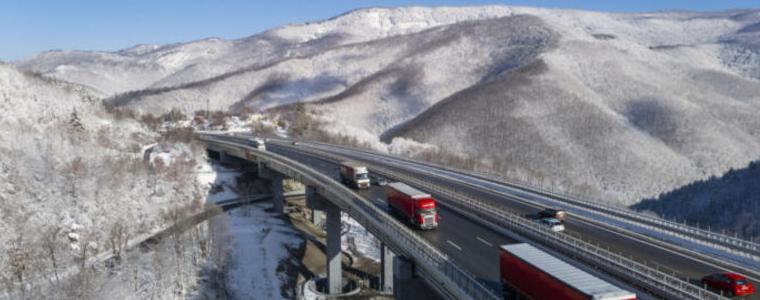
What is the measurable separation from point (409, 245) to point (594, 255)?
10.6 m

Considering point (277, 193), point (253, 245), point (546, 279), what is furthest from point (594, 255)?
point (277, 193)

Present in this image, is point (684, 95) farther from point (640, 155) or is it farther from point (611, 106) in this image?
point (640, 155)

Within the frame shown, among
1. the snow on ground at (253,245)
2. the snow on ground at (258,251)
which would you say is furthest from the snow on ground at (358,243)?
the snow on ground at (253,245)

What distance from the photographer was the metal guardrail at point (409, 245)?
25266 mm

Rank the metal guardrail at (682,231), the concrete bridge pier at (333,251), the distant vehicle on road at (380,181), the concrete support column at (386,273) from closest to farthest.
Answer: the metal guardrail at (682,231) < the concrete support column at (386,273) < the concrete bridge pier at (333,251) < the distant vehicle on road at (380,181)

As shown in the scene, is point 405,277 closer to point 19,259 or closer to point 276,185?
point 19,259

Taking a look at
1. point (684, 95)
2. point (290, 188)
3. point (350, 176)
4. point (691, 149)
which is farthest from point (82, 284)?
point (684, 95)

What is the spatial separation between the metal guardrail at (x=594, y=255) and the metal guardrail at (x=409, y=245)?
311 inches

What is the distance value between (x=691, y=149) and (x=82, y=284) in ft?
457

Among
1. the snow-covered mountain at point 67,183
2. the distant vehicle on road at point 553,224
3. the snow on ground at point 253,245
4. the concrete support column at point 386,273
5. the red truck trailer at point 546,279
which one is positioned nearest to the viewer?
the red truck trailer at point 546,279

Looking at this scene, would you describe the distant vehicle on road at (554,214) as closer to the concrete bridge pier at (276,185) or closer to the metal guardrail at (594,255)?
the metal guardrail at (594,255)

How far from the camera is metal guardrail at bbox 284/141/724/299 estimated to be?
83.2 ft

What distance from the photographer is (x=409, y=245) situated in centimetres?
3212

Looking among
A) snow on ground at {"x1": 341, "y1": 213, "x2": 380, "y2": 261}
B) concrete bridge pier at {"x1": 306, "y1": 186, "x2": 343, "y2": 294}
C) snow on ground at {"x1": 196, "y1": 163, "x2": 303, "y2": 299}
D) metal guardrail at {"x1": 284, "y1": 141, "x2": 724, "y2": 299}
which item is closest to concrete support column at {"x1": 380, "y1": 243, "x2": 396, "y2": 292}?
concrete bridge pier at {"x1": 306, "y1": 186, "x2": 343, "y2": 294}
